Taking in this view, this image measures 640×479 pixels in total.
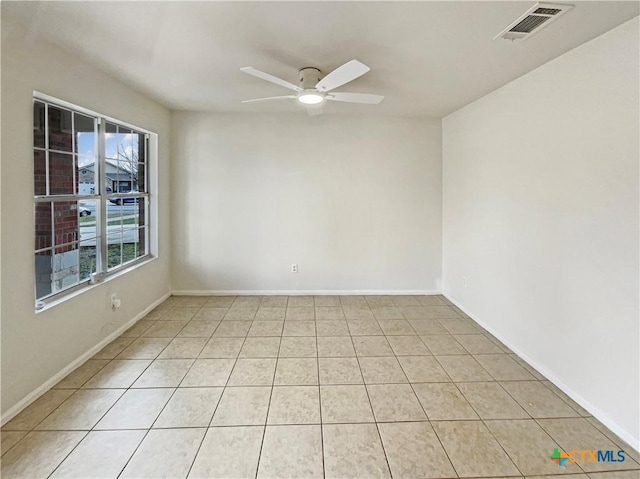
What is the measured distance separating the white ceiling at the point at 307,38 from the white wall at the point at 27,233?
148 millimetres

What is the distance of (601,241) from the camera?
2129mm

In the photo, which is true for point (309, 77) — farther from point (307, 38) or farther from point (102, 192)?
point (102, 192)

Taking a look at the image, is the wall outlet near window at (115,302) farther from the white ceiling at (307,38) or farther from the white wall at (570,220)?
the white wall at (570,220)

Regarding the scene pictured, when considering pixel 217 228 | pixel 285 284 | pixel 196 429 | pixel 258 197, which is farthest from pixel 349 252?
pixel 196 429

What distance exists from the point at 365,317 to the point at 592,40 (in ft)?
9.99

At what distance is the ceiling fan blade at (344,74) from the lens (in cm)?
219

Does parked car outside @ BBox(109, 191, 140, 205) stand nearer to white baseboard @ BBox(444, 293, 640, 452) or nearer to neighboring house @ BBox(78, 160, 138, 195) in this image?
neighboring house @ BBox(78, 160, 138, 195)

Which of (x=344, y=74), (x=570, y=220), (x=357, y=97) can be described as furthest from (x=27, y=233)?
(x=570, y=220)

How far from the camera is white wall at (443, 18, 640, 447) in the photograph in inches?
77.8

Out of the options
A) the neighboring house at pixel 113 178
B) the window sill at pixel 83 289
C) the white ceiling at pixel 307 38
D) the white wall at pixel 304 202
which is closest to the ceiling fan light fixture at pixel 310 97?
the white ceiling at pixel 307 38

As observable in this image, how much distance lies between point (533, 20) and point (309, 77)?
1.52 meters

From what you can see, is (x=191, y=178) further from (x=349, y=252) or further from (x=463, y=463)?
(x=463, y=463)

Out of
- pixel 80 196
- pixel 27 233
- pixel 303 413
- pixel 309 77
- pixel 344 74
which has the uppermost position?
pixel 309 77

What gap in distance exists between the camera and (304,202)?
4.57m
